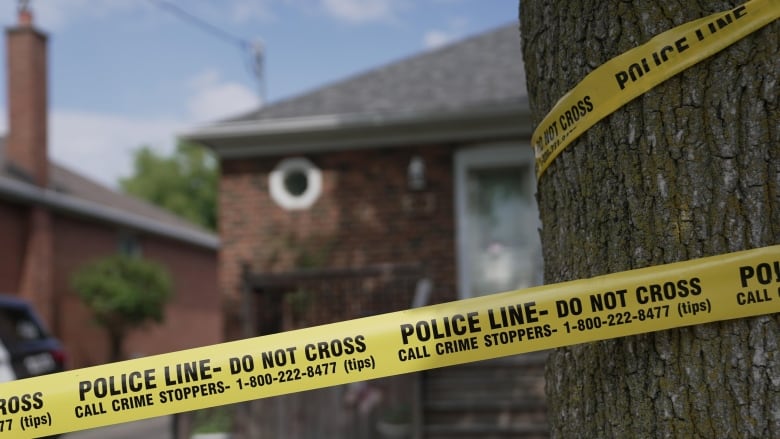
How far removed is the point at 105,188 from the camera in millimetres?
24219

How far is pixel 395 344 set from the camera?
5.76ft

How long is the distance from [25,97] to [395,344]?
58.7 feet

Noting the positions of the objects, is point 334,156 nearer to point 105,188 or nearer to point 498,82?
point 498,82

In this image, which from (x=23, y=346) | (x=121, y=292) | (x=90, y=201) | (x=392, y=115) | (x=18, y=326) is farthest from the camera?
(x=90, y=201)

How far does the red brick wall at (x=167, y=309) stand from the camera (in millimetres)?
18375

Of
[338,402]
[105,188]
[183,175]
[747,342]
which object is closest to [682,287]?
[747,342]

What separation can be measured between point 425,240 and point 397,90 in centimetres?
252

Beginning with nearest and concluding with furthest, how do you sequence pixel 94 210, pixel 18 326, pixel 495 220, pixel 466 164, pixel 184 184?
1. pixel 18 326
2. pixel 466 164
3. pixel 495 220
4. pixel 94 210
5. pixel 184 184

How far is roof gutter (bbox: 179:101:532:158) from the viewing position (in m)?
10.5

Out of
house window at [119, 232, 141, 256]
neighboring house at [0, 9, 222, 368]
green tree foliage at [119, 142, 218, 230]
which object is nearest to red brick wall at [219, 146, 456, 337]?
neighboring house at [0, 9, 222, 368]

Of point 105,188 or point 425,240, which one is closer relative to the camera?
point 425,240

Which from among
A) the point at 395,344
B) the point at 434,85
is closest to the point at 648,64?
the point at 395,344

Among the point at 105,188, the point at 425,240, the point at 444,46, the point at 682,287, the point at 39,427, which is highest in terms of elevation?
the point at 105,188

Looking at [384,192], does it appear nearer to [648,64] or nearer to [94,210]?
[648,64]
